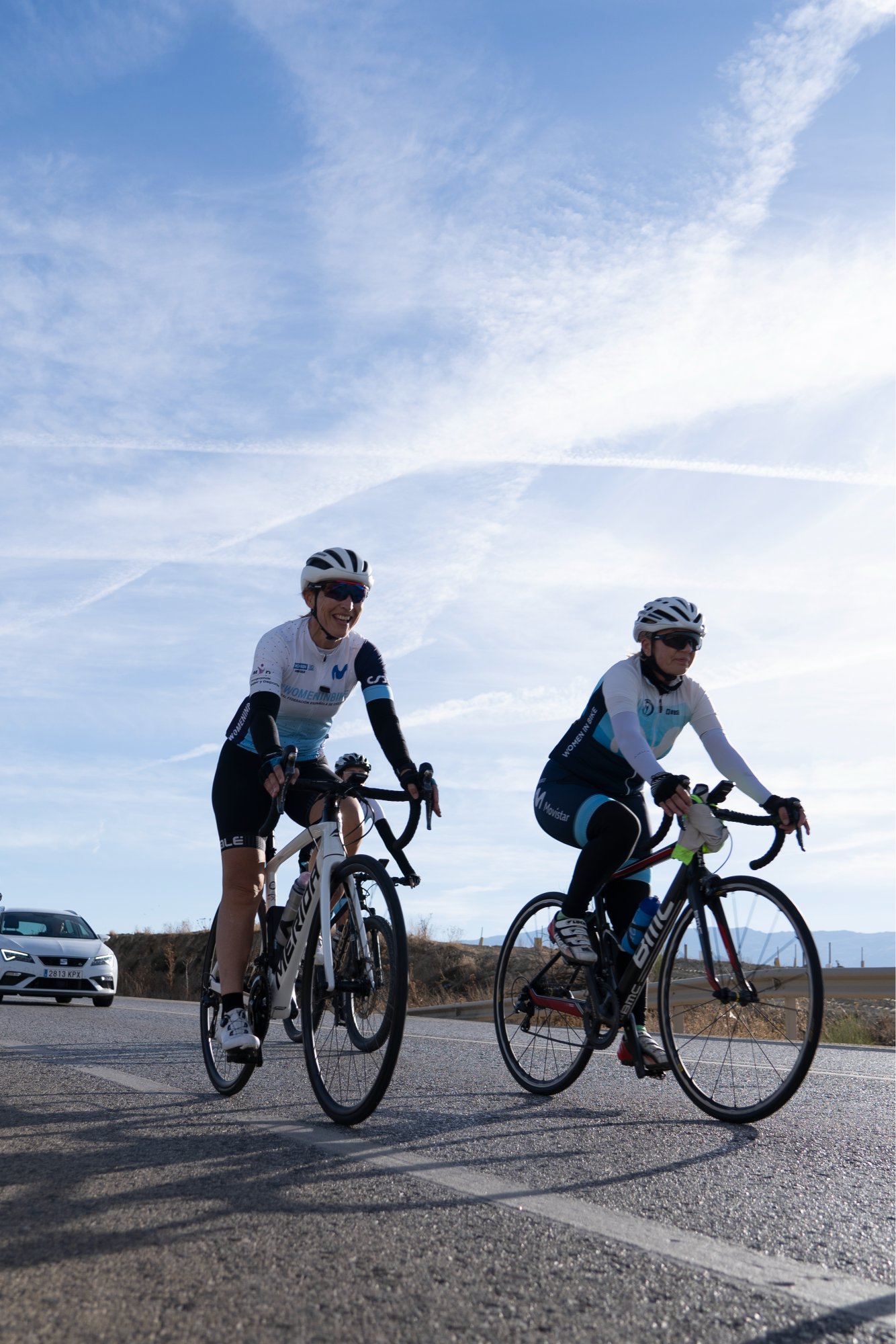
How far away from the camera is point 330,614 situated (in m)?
5.73

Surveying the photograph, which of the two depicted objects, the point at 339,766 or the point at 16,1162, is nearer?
the point at 16,1162

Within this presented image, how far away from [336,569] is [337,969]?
5.81 ft

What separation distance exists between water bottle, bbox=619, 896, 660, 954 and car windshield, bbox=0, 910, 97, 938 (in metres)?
13.7

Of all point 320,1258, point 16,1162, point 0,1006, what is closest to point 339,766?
point 16,1162

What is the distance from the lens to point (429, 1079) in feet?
20.6

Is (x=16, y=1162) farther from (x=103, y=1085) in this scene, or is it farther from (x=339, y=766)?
(x=339, y=766)

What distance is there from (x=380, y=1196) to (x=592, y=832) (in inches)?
112

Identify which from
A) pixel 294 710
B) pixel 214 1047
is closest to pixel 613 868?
pixel 294 710

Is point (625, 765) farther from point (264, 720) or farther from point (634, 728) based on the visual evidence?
point (264, 720)

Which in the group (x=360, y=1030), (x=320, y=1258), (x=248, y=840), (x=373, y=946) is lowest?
(x=320, y=1258)

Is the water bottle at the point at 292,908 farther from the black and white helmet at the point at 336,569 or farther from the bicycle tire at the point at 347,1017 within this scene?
the black and white helmet at the point at 336,569

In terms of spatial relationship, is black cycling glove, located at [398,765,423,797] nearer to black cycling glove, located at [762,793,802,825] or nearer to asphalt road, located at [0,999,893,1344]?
asphalt road, located at [0,999,893,1344]

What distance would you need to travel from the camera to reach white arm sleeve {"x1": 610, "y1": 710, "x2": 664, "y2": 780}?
17.9 ft

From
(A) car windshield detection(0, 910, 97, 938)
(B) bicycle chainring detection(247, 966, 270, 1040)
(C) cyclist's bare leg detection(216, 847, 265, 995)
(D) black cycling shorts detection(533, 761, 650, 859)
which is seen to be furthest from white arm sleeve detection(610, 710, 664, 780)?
(A) car windshield detection(0, 910, 97, 938)
